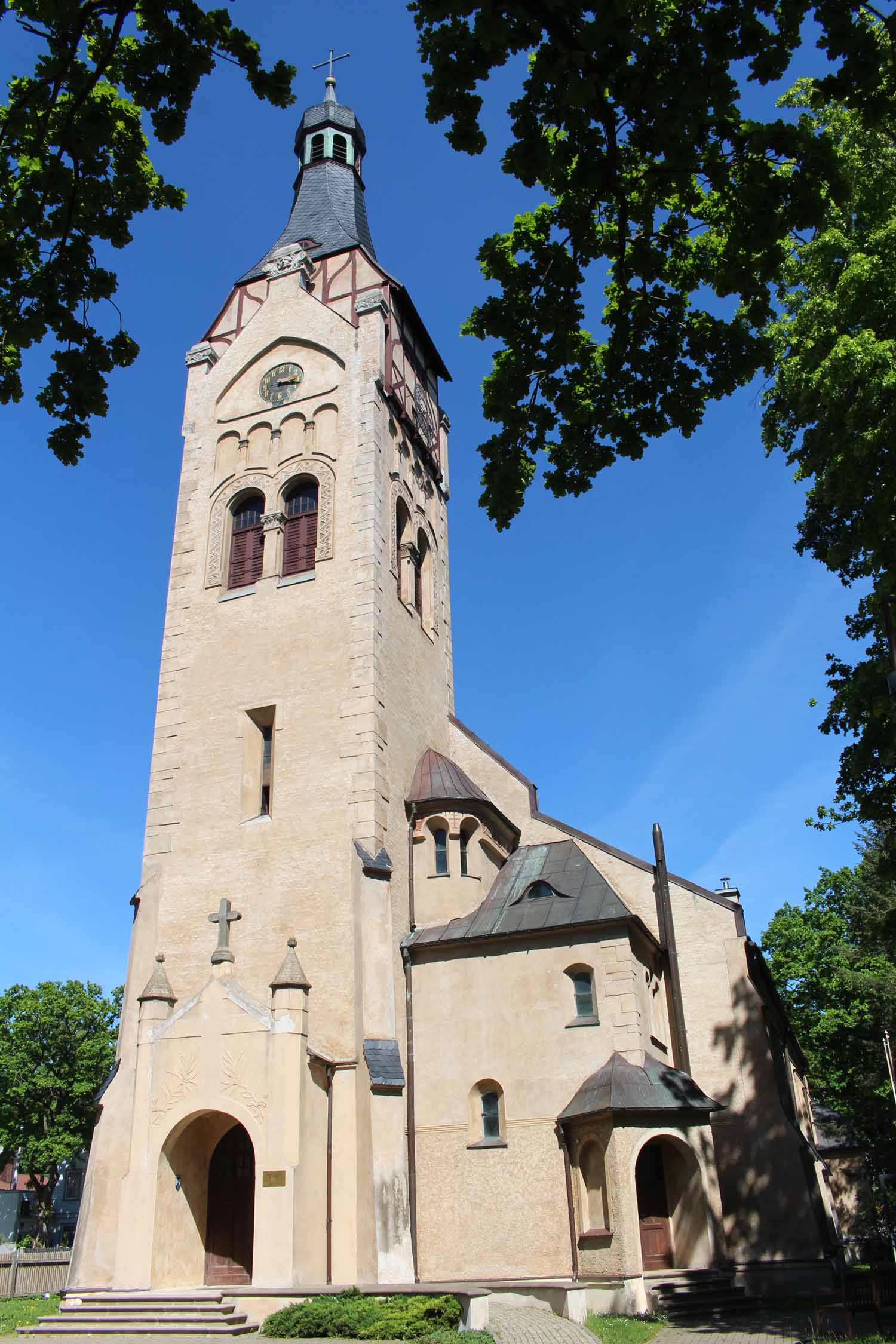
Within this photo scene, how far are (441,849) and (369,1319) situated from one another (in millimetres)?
9974

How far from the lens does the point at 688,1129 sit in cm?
1798

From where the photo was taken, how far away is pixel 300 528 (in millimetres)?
24703

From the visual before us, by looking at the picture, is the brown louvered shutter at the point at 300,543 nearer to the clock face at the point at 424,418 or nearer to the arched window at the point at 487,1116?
the clock face at the point at 424,418

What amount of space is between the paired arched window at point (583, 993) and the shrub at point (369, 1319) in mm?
6151

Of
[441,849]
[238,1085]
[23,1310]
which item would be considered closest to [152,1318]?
[238,1085]

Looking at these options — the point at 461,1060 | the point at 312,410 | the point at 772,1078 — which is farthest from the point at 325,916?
the point at 312,410

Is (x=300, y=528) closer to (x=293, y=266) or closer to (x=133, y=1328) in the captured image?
(x=293, y=266)

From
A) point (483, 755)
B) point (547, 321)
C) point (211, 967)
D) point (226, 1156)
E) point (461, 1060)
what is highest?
point (483, 755)

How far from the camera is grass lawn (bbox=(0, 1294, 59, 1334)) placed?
17453 mm

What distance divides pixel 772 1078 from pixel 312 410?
17967 mm

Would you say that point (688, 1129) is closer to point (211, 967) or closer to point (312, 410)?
point (211, 967)

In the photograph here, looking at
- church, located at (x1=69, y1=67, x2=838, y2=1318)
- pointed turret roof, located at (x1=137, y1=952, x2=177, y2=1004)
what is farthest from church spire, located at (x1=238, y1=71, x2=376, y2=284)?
pointed turret roof, located at (x1=137, y1=952, x2=177, y2=1004)

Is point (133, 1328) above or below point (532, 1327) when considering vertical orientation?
above

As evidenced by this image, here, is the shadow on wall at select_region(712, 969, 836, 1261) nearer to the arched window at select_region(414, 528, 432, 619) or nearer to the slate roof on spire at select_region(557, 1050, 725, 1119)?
the slate roof on spire at select_region(557, 1050, 725, 1119)
